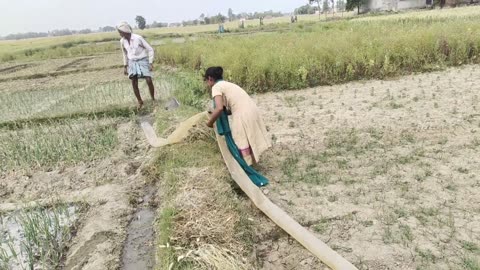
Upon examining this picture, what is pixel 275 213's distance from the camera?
3100mm

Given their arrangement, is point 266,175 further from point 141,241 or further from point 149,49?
point 149,49

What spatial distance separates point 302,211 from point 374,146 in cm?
174

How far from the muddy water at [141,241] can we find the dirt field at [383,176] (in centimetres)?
89

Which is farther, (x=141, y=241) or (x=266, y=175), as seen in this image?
(x=266, y=175)

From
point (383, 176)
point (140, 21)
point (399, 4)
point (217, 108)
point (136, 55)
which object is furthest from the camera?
point (140, 21)

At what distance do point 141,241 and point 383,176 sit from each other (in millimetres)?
2404

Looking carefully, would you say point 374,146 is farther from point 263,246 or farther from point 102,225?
point 102,225

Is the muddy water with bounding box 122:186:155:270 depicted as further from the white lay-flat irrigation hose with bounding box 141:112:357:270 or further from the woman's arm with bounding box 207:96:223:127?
the woman's arm with bounding box 207:96:223:127

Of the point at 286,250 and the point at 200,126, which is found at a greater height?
the point at 200,126

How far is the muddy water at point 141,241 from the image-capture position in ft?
9.00

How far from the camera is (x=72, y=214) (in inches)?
138

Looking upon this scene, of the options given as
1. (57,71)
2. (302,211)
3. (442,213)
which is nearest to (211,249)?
(302,211)

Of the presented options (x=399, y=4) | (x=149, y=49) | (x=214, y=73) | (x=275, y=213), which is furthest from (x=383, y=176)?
(x=399, y=4)

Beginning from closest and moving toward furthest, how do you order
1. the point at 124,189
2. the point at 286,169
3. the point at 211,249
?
the point at 211,249 → the point at 124,189 → the point at 286,169
